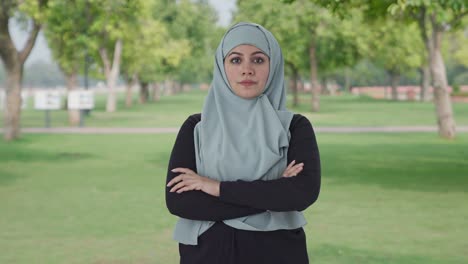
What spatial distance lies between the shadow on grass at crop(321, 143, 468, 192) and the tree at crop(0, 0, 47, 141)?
30.2 feet

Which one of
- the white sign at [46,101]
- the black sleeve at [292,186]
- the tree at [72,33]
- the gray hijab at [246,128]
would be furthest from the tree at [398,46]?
the gray hijab at [246,128]

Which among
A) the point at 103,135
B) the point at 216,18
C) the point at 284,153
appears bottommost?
the point at 103,135

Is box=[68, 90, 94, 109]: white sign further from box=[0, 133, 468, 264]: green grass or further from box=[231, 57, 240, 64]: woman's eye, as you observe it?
box=[231, 57, 240, 64]: woman's eye

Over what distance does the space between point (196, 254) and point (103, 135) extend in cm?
2363

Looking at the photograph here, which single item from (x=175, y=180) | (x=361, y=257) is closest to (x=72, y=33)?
(x=361, y=257)

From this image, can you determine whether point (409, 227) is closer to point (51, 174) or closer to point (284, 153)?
point (284, 153)

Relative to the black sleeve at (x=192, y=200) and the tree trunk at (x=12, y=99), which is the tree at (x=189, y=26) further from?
the black sleeve at (x=192, y=200)

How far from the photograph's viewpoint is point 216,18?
4478 inches

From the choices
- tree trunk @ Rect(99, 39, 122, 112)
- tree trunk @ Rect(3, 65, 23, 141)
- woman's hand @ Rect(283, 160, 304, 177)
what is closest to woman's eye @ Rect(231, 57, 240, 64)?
woman's hand @ Rect(283, 160, 304, 177)

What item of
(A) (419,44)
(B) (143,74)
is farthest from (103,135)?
(A) (419,44)

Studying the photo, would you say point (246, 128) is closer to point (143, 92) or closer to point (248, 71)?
point (248, 71)

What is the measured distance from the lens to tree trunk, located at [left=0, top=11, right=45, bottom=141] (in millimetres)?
23252

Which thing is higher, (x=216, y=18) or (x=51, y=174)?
(x=216, y=18)

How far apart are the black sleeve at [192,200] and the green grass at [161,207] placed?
4.34 metres
